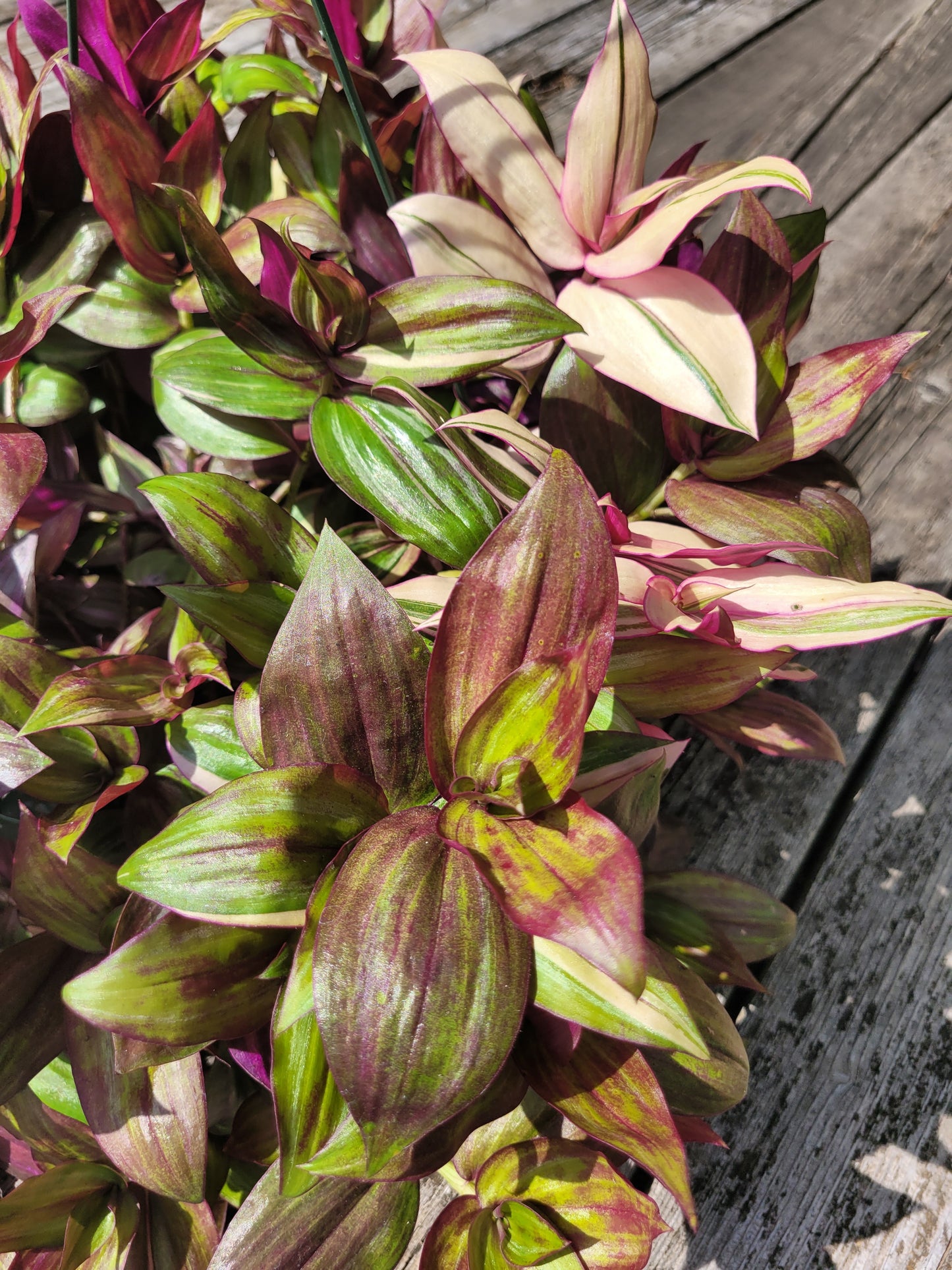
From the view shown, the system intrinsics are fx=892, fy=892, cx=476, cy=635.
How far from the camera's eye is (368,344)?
592 mm

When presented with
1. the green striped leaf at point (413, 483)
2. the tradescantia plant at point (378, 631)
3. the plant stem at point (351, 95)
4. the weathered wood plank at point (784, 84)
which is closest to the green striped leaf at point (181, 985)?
the tradescantia plant at point (378, 631)

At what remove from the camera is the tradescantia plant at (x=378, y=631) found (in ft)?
1.23

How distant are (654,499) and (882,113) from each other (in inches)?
35.6

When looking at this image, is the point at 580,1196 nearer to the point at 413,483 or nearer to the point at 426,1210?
the point at 426,1210

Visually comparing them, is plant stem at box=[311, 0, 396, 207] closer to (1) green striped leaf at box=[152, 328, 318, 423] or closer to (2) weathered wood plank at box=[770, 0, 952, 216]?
(1) green striped leaf at box=[152, 328, 318, 423]

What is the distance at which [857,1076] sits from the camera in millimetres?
662

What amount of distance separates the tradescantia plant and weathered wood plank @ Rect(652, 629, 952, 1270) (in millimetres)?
130

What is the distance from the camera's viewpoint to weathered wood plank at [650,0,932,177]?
117 cm

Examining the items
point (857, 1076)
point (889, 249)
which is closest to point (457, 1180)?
point (857, 1076)

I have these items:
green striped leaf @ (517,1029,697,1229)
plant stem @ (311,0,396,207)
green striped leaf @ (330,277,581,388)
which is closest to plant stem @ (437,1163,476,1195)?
green striped leaf @ (517,1029,697,1229)

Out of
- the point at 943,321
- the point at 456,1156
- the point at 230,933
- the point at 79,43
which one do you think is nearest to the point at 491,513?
the point at 230,933

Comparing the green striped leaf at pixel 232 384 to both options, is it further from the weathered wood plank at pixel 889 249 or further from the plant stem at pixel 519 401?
the weathered wood plank at pixel 889 249

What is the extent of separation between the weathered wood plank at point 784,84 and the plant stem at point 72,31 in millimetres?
716

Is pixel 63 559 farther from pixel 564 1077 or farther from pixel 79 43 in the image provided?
pixel 564 1077
